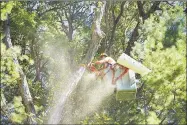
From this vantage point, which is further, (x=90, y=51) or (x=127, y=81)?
(x=90, y=51)

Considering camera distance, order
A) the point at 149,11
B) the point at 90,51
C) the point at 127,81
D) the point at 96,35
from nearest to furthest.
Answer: the point at 127,81, the point at 96,35, the point at 90,51, the point at 149,11

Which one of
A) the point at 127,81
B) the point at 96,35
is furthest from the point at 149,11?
the point at 127,81

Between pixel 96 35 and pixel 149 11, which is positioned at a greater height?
pixel 149 11

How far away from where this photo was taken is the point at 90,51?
10016mm

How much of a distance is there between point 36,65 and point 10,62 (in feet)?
21.9

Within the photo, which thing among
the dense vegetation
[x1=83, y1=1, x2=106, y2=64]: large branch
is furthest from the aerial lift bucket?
[x1=83, y1=1, x2=106, y2=64]: large branch

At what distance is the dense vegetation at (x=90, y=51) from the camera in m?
7.56

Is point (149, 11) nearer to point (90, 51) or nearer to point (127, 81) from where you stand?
→ point (90, 51)

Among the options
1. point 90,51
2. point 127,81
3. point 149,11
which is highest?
point 149,11

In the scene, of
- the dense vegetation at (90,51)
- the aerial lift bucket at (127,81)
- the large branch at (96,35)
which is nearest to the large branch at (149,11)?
the dense vegetation at (90,51)

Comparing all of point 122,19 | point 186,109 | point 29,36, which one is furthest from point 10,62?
point 122,19

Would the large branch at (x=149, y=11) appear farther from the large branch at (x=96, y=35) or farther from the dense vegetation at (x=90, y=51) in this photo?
the large branch at (x=96, y=35)

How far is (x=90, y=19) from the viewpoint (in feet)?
48.6

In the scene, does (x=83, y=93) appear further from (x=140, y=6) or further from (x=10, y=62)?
(x=10, y=62)
